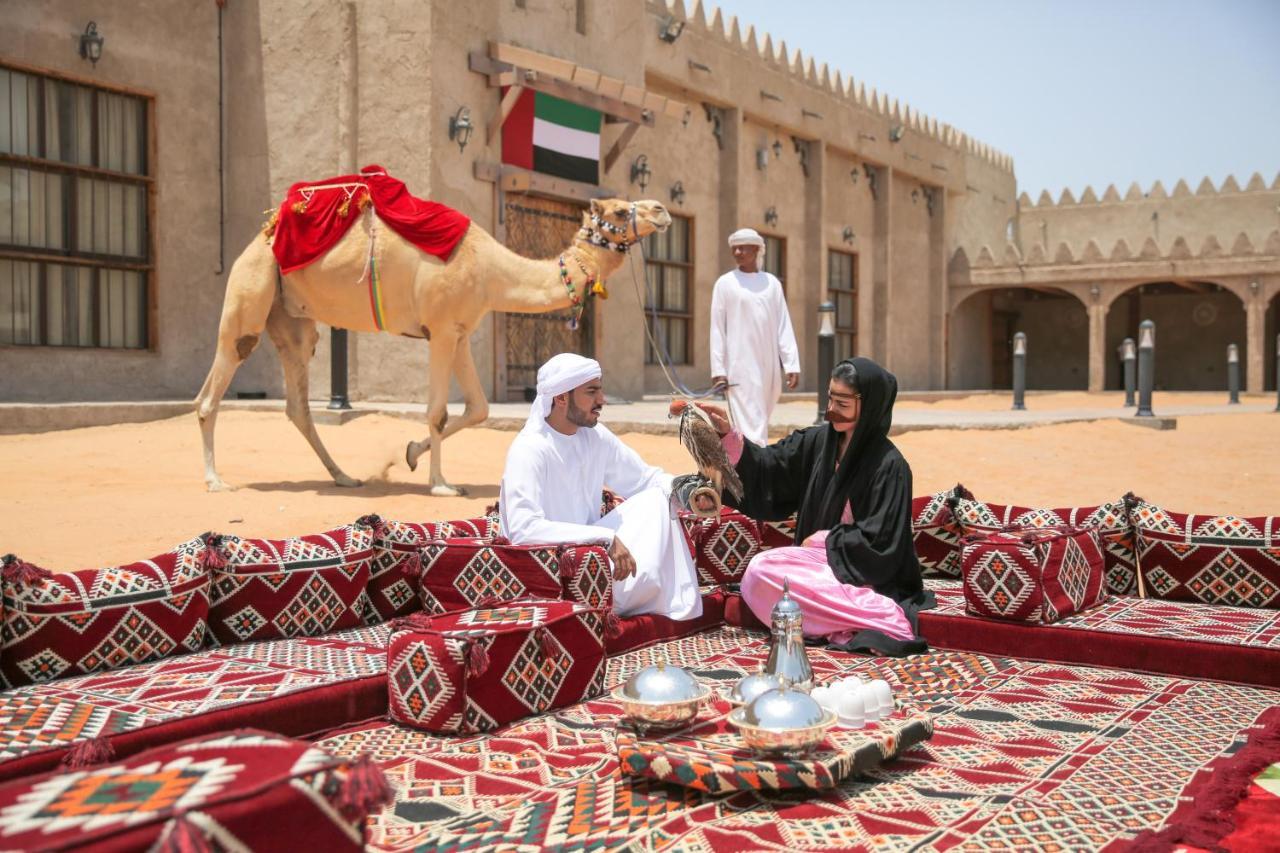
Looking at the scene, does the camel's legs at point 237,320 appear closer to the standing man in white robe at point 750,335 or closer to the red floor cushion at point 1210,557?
the standing man in white robe at point 750,335

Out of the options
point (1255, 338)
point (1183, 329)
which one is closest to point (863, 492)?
point (1255, 338)

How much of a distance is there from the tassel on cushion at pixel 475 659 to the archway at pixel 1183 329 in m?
29.8

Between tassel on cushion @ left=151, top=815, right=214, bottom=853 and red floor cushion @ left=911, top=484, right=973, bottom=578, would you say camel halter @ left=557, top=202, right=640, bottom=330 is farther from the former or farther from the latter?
tassel on cushion @ left=151, top=815, right=214, bottom=853

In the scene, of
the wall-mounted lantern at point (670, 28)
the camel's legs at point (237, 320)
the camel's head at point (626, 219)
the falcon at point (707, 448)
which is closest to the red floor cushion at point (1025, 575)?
the falcon at point (707, 448)

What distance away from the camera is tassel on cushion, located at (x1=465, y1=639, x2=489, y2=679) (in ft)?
12.1

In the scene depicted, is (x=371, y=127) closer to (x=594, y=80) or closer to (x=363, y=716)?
(x=594, y=80)

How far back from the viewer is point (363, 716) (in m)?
3.85

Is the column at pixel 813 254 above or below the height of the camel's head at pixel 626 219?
above

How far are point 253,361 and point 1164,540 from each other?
1112cm

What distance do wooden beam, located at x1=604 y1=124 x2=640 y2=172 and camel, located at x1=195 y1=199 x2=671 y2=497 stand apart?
7.51 metres

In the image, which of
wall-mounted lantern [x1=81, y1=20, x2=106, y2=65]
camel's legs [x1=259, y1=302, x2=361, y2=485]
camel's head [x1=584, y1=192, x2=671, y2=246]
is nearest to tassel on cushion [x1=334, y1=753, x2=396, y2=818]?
camel's head [x1=584, y1=192, x2=671, y2=246]

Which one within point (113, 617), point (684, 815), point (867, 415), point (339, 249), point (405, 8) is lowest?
point (684, 815)

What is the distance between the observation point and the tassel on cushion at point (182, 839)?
2002 mm

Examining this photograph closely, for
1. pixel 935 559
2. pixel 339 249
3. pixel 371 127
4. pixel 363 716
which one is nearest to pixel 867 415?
pixel 935 559
